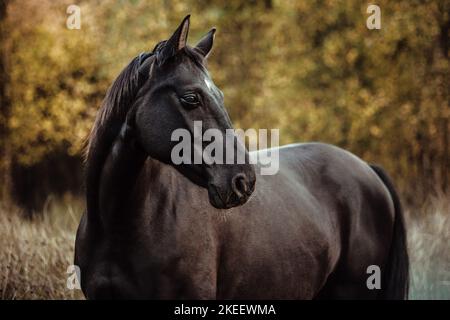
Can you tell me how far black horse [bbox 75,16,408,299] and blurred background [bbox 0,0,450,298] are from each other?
671 cm

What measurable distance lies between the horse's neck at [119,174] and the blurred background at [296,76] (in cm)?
710

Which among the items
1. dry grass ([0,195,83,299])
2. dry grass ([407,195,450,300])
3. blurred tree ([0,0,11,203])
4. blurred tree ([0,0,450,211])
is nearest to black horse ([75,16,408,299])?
dry grass ([0,195,83,299])

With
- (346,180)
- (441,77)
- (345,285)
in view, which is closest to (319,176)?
(346,180)

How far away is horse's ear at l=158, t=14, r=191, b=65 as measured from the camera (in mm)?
3340

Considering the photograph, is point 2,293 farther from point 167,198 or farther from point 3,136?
point 3,136

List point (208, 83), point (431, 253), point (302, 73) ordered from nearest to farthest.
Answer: point (208, 83), point (431, 253), point (302, 73)

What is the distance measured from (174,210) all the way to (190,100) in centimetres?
63

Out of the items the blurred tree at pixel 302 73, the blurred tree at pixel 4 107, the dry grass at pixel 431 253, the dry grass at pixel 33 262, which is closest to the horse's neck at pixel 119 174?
the dry grass at pixel 33 262

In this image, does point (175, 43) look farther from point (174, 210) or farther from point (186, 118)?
point (174, 210)

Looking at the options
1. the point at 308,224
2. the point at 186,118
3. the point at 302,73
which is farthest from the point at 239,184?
the point at 302,73

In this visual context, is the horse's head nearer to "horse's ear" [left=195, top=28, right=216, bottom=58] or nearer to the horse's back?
"horse's ear" [left=195, top=28, right=216, bottom=58]

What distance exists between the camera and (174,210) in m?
3.59

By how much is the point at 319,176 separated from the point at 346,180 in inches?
8.1

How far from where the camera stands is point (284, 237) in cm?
412
